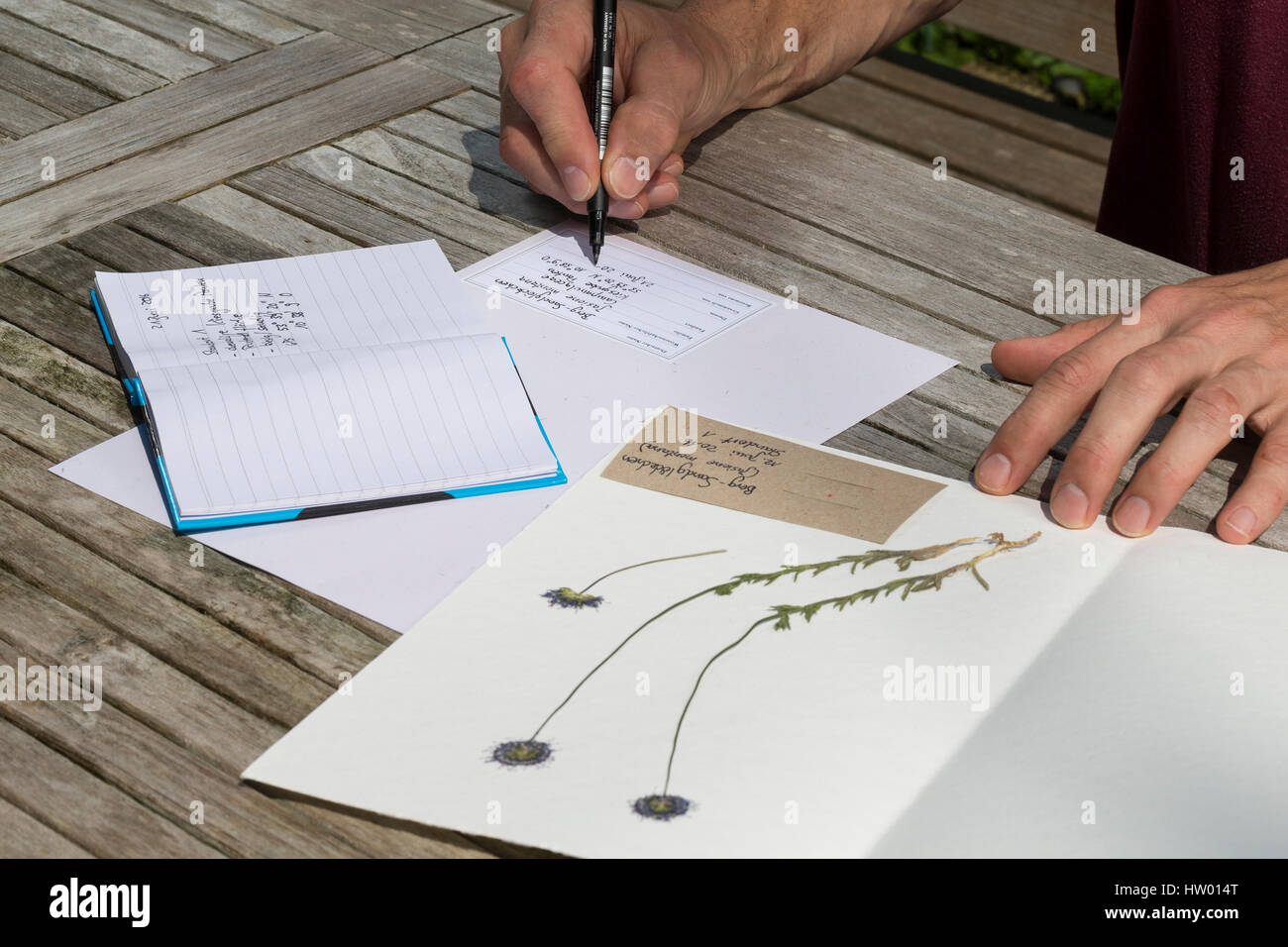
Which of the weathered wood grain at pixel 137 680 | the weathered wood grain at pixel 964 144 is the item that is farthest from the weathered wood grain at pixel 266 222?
the weathered wood grain at pixel 964 144

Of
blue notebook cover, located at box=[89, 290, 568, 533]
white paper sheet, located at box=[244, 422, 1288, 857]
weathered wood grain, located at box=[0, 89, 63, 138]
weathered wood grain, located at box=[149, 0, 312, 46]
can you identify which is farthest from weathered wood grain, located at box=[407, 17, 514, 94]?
white paper sheet, located at box=[244, 422, 1288, 857]

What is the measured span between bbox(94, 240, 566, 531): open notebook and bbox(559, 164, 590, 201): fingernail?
0.48 feet

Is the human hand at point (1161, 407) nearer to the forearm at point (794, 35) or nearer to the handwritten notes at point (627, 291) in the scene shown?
the handwritten notes at point (627, 291)

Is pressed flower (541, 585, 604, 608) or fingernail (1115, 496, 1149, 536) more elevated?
fingernail (1115, 496, 1149, 536)

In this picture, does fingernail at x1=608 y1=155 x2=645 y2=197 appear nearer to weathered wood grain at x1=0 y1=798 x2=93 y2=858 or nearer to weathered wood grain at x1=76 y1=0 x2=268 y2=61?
weathered wood grain at x1=76 y1=0 x2=268 y2=61

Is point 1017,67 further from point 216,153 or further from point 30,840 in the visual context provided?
point 30,840

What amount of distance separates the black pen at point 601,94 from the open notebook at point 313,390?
0.15 metres

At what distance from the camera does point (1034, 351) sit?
0.98m

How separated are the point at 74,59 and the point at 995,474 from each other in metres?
1.07

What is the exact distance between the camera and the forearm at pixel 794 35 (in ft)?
4.37

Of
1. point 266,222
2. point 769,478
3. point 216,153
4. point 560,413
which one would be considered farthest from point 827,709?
point 216,153

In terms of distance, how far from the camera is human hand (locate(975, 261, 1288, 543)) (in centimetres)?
83
